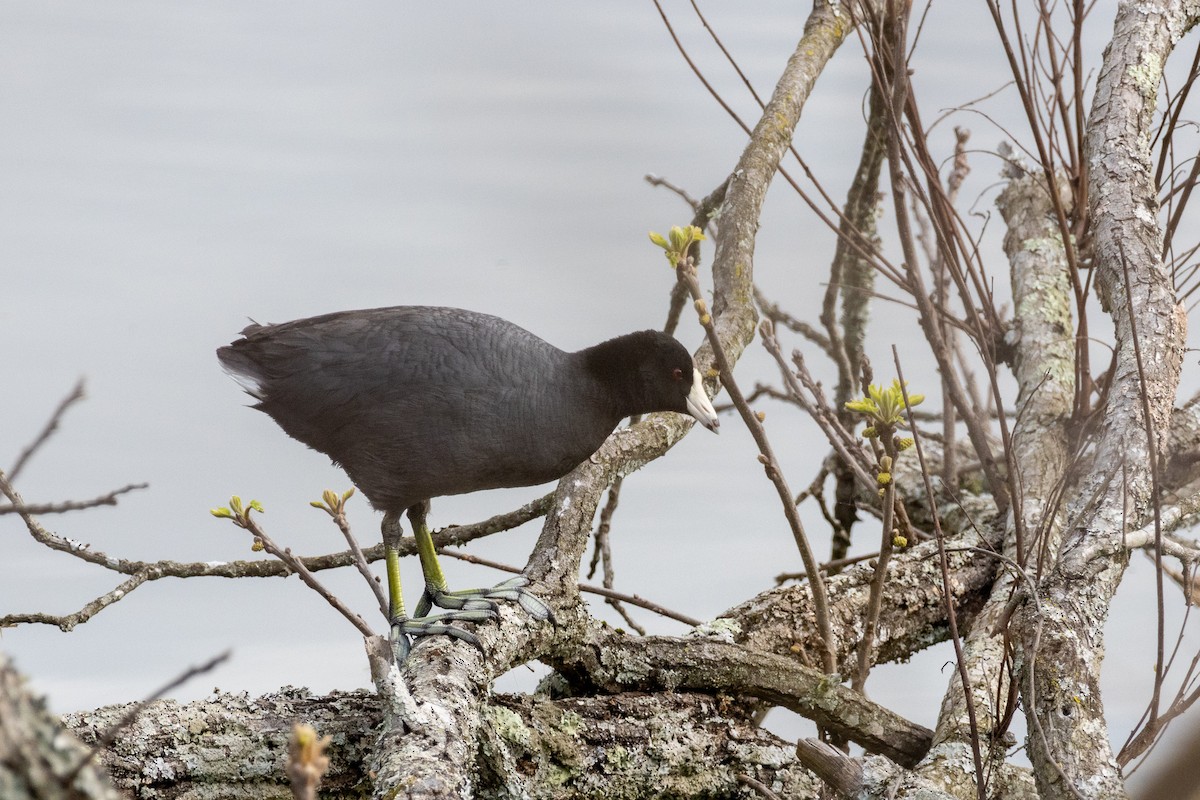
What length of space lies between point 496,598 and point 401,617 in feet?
0.85

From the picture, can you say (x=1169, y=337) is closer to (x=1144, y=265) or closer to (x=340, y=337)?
(x=1144, y=265)

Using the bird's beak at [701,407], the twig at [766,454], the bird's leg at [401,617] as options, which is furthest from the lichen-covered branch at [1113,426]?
the bird's leg at [401,617]

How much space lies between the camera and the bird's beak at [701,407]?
3168mm

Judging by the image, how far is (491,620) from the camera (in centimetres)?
289

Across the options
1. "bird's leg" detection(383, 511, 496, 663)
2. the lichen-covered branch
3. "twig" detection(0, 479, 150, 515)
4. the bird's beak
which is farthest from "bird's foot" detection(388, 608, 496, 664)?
"twig" detection(0, 479, 150, 515)

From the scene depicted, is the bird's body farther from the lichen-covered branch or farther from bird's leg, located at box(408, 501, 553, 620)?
the lichen-covered branch

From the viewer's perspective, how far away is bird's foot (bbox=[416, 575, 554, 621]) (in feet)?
9.84

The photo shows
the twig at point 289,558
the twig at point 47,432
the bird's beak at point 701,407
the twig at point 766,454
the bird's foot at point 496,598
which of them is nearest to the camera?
the twig at point 47,432

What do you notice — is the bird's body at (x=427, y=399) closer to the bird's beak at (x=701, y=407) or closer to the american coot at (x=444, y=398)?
the american coot at (x=444, y=398)

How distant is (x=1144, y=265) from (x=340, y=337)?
7.68 feet

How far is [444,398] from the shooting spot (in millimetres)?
2871

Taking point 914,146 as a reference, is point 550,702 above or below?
below

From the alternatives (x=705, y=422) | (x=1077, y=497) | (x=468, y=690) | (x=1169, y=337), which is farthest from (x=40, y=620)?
(x=1169, y=337)

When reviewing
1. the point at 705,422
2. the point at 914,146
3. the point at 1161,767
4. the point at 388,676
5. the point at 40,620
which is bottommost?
the point at 1161,767
